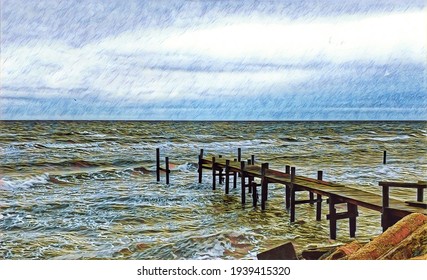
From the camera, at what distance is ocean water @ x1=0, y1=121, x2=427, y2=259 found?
8711mm

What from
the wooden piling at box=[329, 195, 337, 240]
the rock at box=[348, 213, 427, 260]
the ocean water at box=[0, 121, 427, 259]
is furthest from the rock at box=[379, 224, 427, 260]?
the wooden piling at box=[329, 195, 337, 240]

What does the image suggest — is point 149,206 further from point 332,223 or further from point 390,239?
point 390,239

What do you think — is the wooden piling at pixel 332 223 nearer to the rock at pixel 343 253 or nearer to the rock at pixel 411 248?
the rock at pixel 343 253

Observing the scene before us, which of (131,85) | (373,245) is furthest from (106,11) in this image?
(373,245)

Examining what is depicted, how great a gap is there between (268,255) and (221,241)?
2372 millimetres

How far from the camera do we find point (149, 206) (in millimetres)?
12344

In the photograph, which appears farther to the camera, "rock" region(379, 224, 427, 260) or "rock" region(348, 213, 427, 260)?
"rock" region(348, 213, 427, 260)

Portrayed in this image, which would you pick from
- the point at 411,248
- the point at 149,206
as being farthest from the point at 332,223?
the point at 149,206

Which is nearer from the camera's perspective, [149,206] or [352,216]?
[352,216]

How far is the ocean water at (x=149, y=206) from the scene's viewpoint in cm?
871

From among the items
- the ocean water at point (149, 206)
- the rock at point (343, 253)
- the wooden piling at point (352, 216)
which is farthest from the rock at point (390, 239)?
the ocean water at point (149, 206)

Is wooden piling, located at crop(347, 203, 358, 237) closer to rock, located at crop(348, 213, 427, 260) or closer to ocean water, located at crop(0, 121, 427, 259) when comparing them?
ocean water, located at crop(0, 121, 427, 259)

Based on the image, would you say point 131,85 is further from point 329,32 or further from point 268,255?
point 268,255

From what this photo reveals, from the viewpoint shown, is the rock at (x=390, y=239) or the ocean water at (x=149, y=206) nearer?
the rock at (x=390, y=239)
